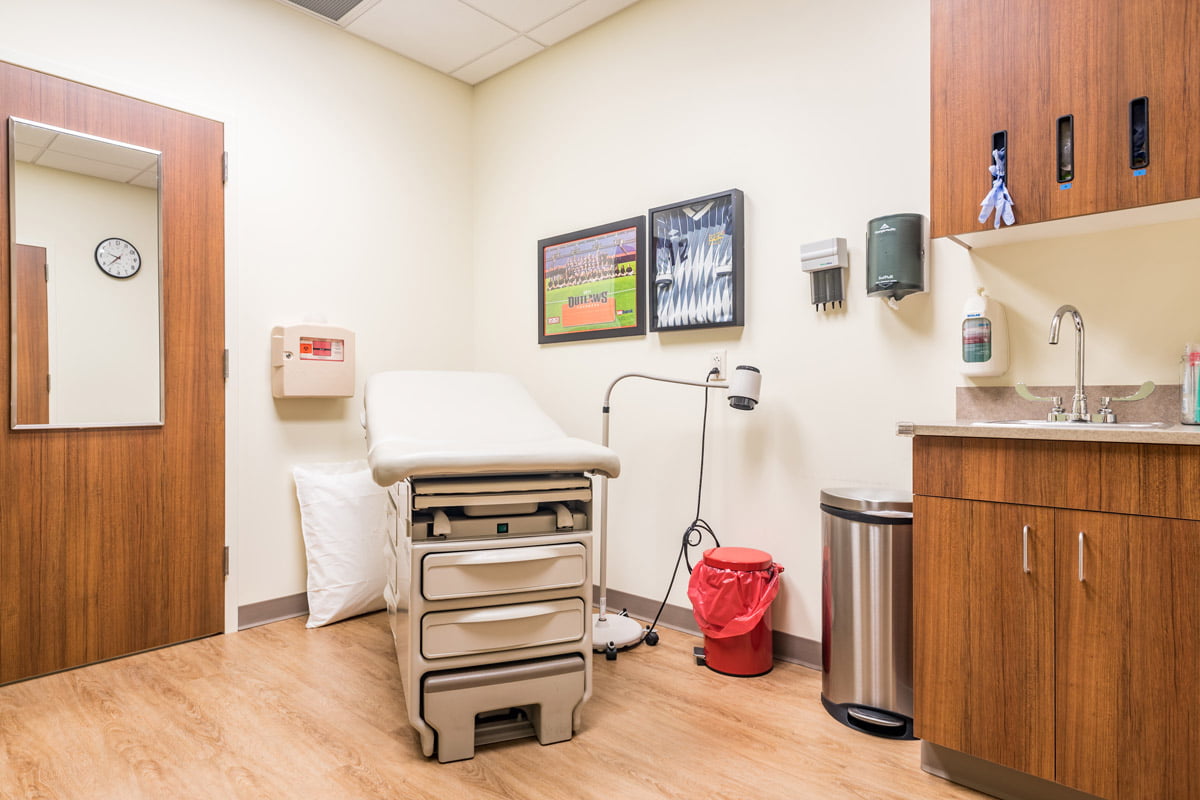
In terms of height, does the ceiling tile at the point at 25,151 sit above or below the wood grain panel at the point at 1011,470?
above

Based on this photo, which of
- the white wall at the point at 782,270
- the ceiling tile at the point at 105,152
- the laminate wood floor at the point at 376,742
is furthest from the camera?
the ceiling tile at the point at 105,152

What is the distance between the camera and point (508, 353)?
11.7 ft

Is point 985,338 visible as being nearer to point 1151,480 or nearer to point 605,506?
point 1151,480

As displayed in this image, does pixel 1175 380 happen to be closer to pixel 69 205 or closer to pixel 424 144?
pixel 424 144

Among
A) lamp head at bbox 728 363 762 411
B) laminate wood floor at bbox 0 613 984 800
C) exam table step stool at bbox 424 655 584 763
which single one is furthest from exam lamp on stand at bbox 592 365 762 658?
exam table step stool at bbox 424 655 584 763

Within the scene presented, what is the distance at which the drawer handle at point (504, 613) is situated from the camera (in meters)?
1.76

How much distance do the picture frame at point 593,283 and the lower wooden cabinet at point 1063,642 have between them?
1617 mm

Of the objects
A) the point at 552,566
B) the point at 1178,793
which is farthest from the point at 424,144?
the point at 1178,793

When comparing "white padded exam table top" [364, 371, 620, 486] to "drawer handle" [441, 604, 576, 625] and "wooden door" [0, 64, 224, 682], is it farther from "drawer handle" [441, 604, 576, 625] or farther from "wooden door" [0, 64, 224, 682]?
"wooden door" [0, 64, 224, 682]

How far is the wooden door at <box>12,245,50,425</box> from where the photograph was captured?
2.24m

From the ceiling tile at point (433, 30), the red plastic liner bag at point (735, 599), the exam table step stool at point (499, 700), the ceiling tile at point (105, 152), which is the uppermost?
the ceiling tile at point (433, 30)

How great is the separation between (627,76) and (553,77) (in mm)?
516

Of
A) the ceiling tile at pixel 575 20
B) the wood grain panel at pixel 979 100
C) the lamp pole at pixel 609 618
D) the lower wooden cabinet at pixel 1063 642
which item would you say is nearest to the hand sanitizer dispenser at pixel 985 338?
the wood grain panel at pixel 979 100

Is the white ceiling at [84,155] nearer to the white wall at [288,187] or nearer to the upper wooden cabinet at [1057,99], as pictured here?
the white wall at [288,187]
